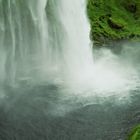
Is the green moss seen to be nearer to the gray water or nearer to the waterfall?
the gray water

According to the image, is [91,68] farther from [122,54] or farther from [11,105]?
[11,105]

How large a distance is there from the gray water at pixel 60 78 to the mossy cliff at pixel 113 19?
9.48 feet

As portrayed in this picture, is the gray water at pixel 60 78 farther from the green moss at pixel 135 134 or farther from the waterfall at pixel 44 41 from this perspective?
the green moss at pixel 135 134

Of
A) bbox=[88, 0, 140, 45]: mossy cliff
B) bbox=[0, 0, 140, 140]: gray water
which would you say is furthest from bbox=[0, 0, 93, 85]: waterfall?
bbox=[88, 0, 140, 45]: mossy cliff

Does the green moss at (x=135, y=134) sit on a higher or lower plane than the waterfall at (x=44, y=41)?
lower

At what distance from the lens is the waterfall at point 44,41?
46.1 metres

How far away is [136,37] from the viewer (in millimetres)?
60188

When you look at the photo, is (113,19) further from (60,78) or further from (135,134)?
(135,134)

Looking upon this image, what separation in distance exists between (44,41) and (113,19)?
14858 mm

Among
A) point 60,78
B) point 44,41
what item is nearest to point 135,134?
point 60,78

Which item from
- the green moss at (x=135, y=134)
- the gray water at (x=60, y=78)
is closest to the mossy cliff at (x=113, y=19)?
the gray water at (x=60, y=78)

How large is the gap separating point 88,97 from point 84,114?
3.32 m

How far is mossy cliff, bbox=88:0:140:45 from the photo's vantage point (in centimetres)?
5900

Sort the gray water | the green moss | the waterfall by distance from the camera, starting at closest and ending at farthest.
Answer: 1. the green moss
2. the gray water
3. the waterfall
